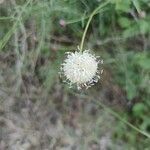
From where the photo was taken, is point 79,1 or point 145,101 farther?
point 145,101

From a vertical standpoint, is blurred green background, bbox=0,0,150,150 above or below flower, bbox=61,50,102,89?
above

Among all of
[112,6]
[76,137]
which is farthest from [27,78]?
[112,6]

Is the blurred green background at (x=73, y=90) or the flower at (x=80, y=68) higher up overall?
the blurred green background at (x=73, y=90)

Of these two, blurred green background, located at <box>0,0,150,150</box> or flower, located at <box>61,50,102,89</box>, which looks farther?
blurred green background, located at <box>0,0,150,150</box>

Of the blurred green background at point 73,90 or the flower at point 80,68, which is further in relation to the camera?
the blurred green background at point 73,90

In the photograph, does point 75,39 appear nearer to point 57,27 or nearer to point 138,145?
point 57,27

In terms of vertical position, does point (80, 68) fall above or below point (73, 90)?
below

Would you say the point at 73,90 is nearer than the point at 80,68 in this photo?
No

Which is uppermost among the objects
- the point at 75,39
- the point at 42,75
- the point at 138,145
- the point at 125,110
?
the point at 75,39
